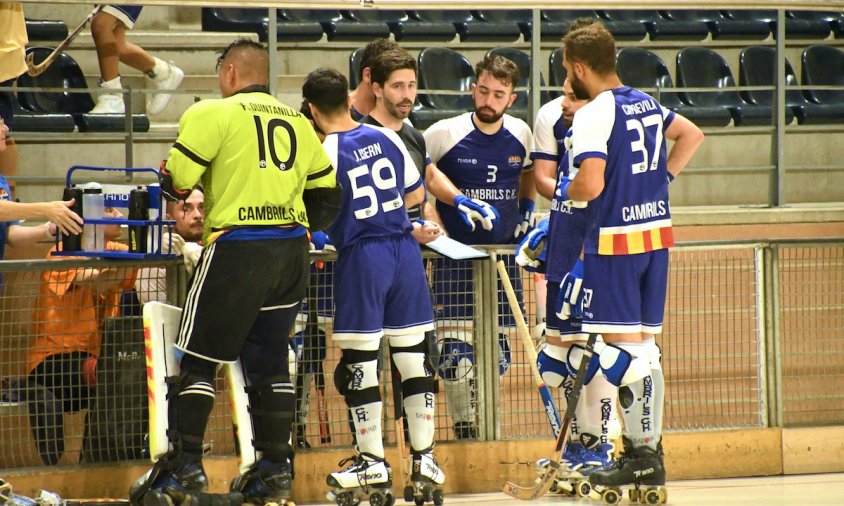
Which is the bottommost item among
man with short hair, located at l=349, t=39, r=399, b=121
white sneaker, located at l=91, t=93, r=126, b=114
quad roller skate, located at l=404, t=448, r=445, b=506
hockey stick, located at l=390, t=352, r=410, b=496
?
quad roller skate, located at l=404, t=448, r=445, b=506

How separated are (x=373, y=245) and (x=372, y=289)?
0.18 metres

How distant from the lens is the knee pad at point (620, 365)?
15.4 feet

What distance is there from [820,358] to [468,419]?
178 centimetres

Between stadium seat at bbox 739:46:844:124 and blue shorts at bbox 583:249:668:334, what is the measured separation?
6.57 metres

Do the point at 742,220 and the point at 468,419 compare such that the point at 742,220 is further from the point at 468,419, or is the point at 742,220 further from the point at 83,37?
the point at 83,37

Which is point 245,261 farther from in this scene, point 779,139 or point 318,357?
point 779,139

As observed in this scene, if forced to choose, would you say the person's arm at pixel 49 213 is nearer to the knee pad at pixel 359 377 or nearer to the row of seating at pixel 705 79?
the knee pad at pixel 359 377

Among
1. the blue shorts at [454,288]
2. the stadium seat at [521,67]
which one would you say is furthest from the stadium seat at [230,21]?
the blue shorts at [454,288]

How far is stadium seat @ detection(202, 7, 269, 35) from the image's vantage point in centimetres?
945

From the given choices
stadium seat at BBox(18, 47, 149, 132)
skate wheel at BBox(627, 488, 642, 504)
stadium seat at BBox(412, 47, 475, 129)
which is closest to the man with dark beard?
skate wheel at BBox(627, 488, 642, 504)

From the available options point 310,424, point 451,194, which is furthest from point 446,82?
point 310,424

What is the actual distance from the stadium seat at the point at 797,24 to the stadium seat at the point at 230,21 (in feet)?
15.6

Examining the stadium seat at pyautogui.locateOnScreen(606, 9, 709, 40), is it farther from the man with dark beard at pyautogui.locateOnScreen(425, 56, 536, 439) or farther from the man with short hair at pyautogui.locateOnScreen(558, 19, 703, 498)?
the man with short hair at pyautogui.locateOnScreen(558, 19, 703, 498)

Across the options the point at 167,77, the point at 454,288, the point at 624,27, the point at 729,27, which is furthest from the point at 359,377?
the point at 729,27
